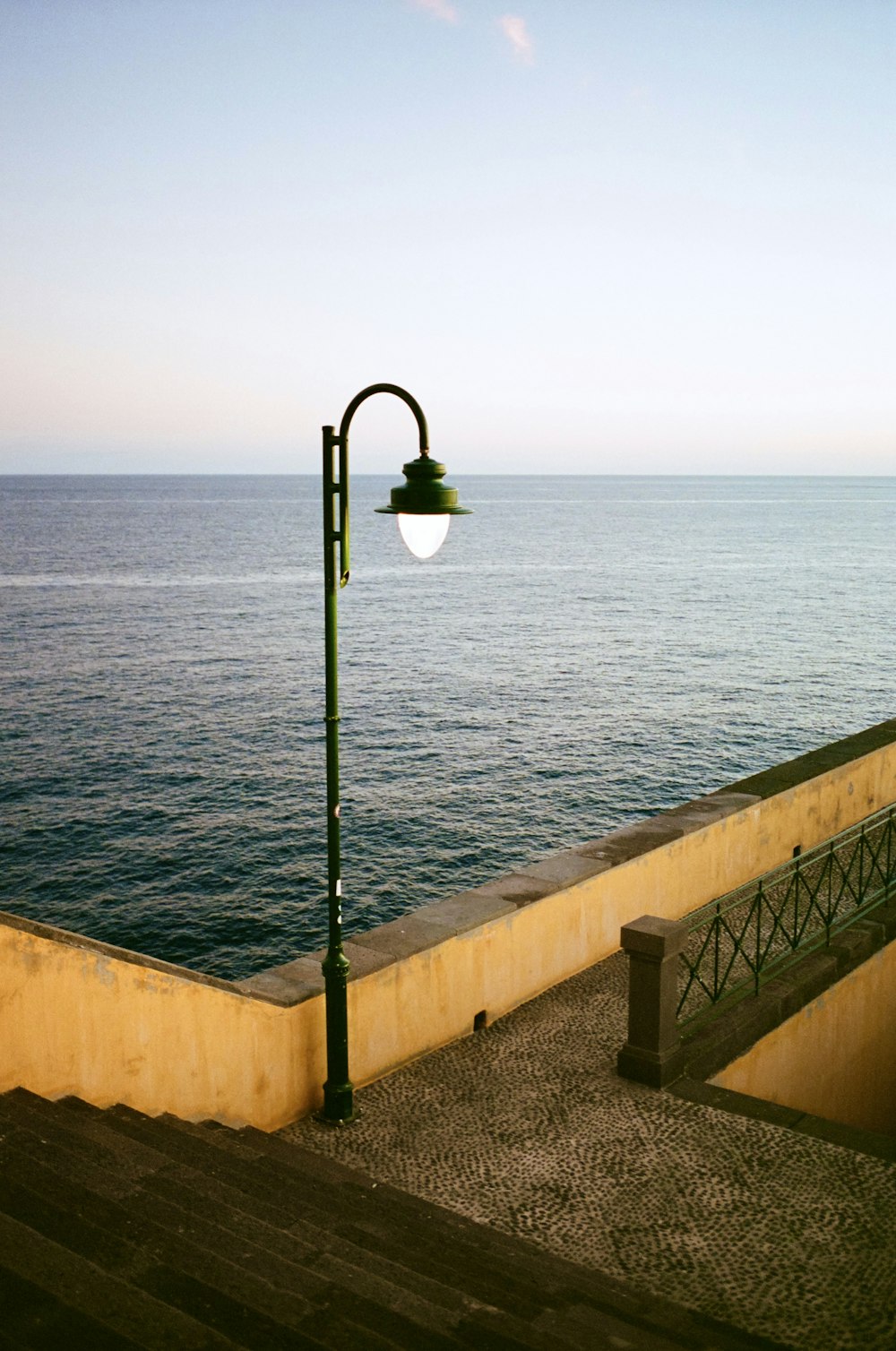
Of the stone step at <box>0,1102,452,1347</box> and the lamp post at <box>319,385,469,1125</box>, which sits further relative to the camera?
the lamp post at <box>319,385,469,1125</box>

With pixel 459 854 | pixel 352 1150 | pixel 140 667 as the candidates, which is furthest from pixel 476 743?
pixel 352 1150

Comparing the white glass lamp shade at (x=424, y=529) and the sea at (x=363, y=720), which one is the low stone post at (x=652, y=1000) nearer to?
the white glass lamp shade at (x=424, y=529)

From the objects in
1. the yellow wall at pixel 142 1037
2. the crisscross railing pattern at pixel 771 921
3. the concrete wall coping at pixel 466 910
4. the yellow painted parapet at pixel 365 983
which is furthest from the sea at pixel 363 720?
the yellow wall at pixel 142 1037

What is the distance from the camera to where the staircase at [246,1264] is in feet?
11.5

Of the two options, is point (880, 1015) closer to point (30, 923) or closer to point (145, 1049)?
→ point (145, 1049)

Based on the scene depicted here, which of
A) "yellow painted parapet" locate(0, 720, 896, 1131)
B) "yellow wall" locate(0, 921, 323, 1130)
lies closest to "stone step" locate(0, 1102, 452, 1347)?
"yellow wall" locate(0, 921, 323, 1130)

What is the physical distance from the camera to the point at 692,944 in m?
9.45

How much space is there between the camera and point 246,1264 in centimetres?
412

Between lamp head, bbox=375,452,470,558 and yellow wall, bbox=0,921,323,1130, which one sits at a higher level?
lamp head, bbox=375,452,470,558

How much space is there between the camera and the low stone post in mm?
7254

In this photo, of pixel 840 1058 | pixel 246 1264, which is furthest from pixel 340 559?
Result: pixel 840 1058

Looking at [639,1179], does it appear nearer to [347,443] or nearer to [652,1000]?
[652,1000]

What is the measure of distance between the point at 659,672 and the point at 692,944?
3815 centimetres

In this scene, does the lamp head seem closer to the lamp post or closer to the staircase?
the lamp post
